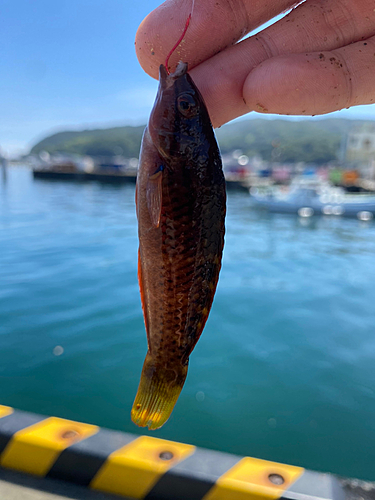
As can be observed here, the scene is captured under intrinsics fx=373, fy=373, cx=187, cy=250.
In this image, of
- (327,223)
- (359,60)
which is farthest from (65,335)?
(327,223)

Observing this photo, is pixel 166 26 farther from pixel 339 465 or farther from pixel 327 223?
pixel 327 223

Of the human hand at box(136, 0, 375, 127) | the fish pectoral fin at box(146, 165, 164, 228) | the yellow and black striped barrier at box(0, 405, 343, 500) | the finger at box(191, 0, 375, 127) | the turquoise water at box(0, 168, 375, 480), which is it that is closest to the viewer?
the fish pectoral fin at box(146, 165, 164, 228)

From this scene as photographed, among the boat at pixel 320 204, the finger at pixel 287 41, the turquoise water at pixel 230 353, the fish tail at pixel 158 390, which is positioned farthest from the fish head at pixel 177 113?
the boat at pixel 320 204

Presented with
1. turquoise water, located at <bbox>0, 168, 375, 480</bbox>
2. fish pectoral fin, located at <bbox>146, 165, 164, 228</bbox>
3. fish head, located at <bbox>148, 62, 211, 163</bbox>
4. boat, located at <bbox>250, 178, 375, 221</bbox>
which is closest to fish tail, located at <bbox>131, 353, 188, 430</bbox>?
fish pectoral fin, located at <bbox>146, 165, 164, 228</bbox>

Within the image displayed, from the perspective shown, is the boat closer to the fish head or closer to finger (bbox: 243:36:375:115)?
finger (bbox: 243:36:375:115)

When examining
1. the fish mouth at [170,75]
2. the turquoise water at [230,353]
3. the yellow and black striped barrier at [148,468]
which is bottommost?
the turquoise water at [230,353]

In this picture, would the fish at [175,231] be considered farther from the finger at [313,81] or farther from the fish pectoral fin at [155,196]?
the finger at [313,81]
